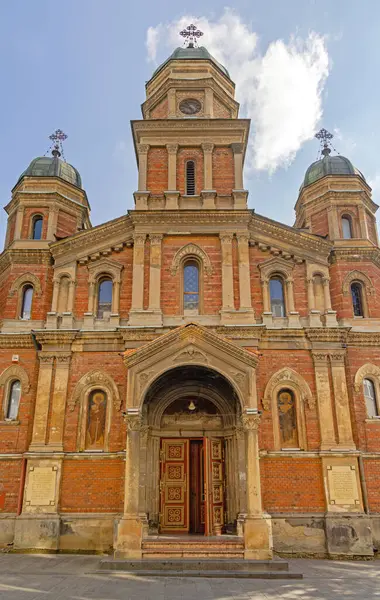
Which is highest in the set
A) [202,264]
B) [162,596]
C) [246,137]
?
[246,137]

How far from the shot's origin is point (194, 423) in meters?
17.4

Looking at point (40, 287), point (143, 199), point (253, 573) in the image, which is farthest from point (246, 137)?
point (253, 573)

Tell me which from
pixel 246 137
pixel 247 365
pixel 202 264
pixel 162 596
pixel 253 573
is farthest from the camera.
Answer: pixel 246 137

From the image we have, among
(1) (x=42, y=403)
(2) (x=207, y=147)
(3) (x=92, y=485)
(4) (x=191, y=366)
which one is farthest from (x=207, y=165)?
(3) (x=92, y=485)

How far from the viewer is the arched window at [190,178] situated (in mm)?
20188

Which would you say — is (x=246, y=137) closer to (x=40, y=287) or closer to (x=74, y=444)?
(x=40, y=287)

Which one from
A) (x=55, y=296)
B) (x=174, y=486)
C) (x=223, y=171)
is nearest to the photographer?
(x=174, y=486)

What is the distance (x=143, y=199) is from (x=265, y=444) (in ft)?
33.2

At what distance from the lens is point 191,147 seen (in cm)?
2073

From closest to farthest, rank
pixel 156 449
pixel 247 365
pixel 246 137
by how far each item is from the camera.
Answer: pixel 247 365 → pixel 156 449 → pixel 246 137

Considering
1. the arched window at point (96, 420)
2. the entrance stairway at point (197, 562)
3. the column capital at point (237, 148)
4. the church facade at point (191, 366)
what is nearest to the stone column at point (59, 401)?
the church facade at point (191, 366)

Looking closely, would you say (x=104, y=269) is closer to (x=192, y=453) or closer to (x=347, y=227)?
(x=192, y=453)

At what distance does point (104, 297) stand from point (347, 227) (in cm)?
1044

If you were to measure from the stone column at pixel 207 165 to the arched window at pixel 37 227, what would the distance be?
7.03m
